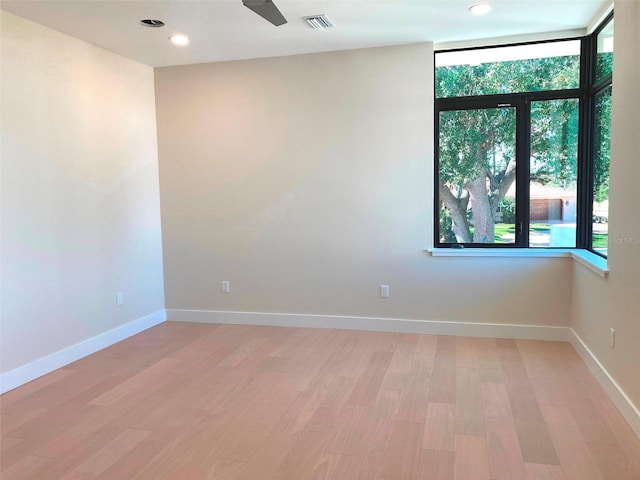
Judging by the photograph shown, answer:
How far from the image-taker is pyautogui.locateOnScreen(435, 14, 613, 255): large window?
13.8 feet

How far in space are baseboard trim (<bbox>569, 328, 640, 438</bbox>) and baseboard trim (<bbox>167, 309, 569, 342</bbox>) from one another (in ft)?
1.10

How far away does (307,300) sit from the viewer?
15.9ft

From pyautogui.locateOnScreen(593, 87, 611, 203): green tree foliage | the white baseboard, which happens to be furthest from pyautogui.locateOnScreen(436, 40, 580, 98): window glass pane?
the white baseboard

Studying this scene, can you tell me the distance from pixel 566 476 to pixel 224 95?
164 inches

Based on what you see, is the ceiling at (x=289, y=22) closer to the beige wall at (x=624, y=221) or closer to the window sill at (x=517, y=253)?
the beige wall at (x=624, y=221)

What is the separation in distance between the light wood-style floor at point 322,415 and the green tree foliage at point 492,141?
1198 mm

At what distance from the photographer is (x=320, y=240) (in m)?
4.76

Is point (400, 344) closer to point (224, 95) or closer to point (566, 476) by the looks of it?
point (566, 476)

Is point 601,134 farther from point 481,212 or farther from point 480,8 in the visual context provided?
point 480,8

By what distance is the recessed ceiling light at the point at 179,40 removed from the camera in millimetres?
3996

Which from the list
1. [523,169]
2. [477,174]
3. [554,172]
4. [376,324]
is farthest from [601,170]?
[376,324]

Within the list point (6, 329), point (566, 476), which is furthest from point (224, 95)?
point (566, 476)

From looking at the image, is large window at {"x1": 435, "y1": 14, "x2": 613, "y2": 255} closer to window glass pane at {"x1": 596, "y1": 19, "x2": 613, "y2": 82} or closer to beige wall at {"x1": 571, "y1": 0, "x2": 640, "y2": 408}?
window glass pane at {"x1": 596, "y1": 19, "x2": 613, "y2": 82}

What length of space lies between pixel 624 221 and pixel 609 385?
3.45ft
